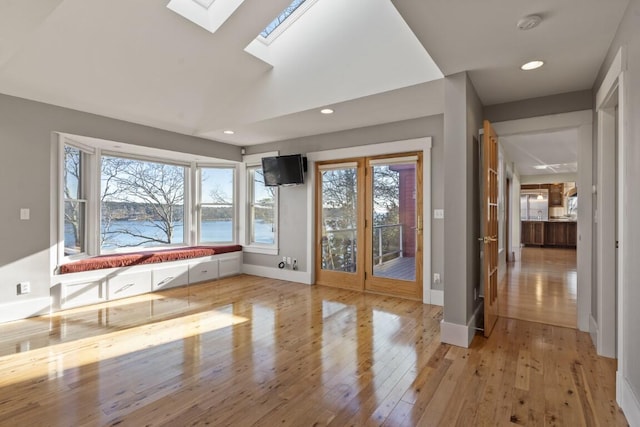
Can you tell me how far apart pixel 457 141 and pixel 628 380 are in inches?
78.2

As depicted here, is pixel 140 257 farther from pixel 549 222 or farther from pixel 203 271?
pixel 549 222

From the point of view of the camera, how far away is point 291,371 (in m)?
2.38

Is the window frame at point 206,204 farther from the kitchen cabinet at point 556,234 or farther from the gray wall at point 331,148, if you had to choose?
the kitchen cabinet at point 556,234

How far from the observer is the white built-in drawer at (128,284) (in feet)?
14.1

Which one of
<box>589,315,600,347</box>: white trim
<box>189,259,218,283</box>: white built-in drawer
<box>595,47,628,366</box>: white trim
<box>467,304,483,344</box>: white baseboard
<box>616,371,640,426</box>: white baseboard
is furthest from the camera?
<box>189,259,218,283</box>: white built-in drawer

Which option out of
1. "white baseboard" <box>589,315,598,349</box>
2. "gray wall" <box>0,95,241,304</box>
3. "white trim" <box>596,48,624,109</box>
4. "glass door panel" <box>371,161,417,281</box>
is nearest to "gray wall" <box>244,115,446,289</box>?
"glass door panel" <box>371,161,417,281</box>

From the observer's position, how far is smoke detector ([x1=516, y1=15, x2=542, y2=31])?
2.06 metres

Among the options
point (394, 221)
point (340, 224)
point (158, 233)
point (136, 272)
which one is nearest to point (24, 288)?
point (136, 272)

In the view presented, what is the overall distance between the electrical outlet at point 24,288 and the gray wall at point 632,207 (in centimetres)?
522

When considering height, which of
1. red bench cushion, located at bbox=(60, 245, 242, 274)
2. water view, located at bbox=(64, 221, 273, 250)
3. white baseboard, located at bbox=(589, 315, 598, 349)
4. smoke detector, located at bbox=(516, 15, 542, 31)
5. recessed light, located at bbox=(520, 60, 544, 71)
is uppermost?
smoke detector, located at bbox=(516, 15, 542, 31)

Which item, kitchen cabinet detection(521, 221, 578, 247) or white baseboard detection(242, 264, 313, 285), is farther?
kitchen cabinet detection(521, 221, 578, 247)

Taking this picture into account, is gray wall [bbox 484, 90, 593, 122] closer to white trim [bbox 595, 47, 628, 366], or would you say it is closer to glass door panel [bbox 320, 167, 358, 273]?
white trim [bbox 595, 47, 628, 366]

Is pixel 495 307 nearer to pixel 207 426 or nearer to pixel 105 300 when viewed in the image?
pixel 207 426

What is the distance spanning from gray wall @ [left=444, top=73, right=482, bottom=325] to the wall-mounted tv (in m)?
2.61
